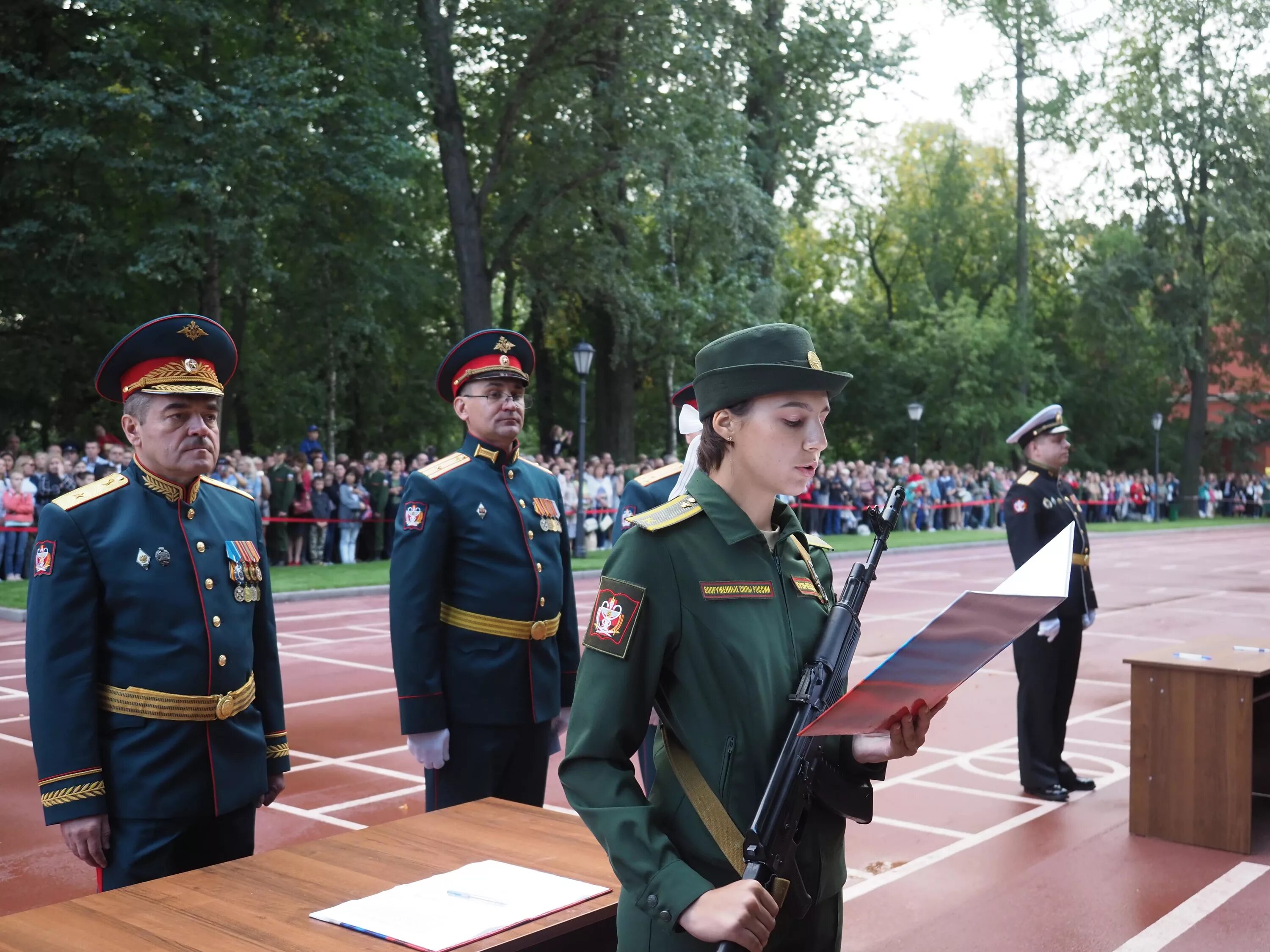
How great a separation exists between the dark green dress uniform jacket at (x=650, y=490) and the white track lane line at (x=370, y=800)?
2.09 meters

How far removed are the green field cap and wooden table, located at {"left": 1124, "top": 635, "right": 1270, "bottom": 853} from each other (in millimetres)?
4947

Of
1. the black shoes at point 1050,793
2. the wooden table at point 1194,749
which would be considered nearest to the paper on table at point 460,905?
the wooden table at point 1194,749

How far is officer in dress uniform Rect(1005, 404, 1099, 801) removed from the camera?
7.52m

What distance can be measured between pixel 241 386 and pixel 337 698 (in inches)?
786

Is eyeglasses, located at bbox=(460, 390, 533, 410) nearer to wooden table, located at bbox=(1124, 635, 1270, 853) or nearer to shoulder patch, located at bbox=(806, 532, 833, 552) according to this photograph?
shoulder patch, located at bbox=(806, 532, 833, 552)

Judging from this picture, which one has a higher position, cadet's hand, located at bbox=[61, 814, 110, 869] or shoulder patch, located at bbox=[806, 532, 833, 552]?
shoulder patch, located at bbox=[806, 532, 833, 552]

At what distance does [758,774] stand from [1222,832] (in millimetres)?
5219

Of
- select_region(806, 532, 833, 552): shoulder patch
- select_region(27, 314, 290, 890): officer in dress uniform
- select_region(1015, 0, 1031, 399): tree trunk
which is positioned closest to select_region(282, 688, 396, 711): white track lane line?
select_region(27, 314, 290, 890): officer in dress uniform

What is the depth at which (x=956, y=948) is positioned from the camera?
5055mm

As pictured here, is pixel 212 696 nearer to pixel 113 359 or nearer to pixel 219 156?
Answer: pixel 113 359

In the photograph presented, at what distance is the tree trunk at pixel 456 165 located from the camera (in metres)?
25.6

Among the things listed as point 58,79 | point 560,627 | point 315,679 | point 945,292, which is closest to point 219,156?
point 58,79

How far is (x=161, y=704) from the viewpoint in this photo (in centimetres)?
351

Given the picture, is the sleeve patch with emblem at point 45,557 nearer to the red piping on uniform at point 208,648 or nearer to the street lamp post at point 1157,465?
the red piping on uniform at point 208,648
